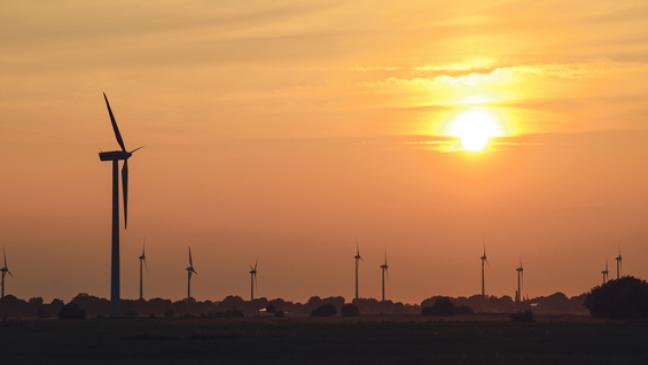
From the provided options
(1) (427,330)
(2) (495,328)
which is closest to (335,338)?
(1) (427,330)

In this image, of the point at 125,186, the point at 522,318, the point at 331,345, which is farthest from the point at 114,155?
the point at 331,345

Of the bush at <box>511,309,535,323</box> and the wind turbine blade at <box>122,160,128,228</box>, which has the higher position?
the wind turbine blade at <box>122,160,128,228</box>

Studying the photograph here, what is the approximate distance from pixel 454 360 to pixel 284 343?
26.9 meters

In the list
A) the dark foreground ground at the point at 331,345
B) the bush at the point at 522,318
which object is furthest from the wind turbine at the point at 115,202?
the bush at the point at 522,318

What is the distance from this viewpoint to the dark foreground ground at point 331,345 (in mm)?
96438

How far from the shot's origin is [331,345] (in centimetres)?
11494

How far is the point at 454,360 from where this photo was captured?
94.9m

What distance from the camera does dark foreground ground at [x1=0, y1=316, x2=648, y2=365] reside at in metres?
96.4

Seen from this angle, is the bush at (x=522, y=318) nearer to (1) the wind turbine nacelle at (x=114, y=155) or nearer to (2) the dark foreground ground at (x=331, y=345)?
(2) the dark foreground ground at (x=331, y=345)

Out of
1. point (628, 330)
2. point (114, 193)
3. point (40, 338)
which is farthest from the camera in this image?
point (114, 193)

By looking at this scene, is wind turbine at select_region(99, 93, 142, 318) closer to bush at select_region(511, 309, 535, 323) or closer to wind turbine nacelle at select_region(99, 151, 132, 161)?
wind turbine nacelle at select_region(99, 151, 132, 161)

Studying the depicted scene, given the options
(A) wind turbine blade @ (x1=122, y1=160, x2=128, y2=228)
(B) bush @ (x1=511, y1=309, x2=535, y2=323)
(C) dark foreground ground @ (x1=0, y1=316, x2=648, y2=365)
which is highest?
(A) wind turbine blade @ (x1=122, y1=160, x2=128, y2=228)

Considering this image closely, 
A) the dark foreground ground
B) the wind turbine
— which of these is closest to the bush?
the dark foreground ground

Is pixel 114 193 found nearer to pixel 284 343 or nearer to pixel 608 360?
pixel 284 343
